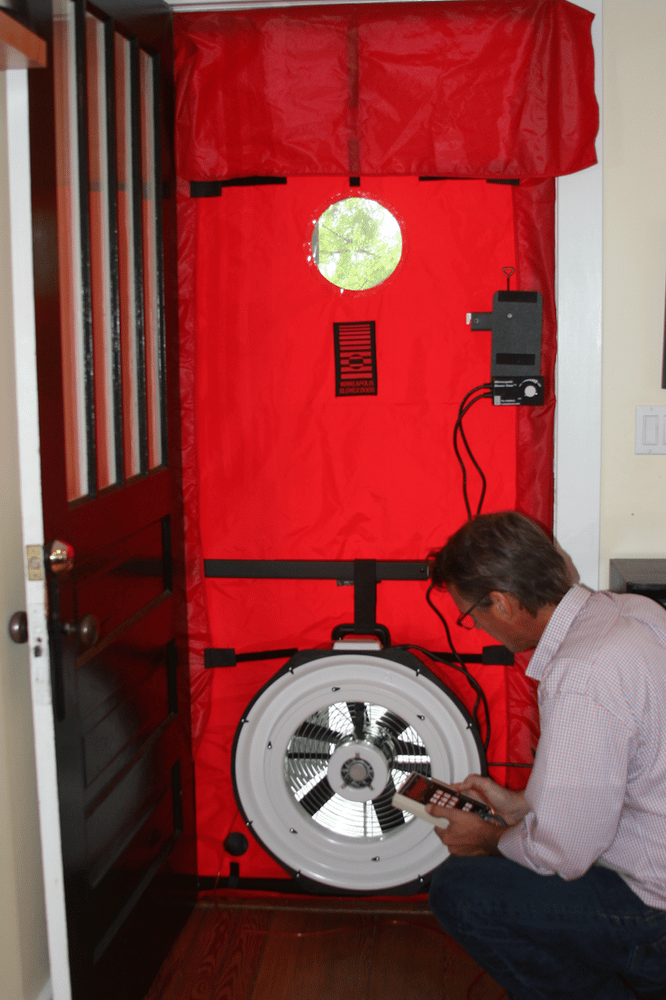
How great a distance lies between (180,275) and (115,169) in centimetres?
39

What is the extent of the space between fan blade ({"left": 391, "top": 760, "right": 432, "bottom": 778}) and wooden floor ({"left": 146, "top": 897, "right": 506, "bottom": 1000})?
18.3 inches

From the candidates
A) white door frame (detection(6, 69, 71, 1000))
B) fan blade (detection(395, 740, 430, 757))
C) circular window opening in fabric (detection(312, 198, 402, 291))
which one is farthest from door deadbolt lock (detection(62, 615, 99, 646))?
circular window opening in fabric (detection(312, 198, 402, 291))

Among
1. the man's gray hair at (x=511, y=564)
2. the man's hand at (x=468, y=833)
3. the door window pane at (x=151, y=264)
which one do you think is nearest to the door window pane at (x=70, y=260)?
the door window pane at (x=151, y=264)

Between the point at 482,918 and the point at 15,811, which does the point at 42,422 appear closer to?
the point at 15,811

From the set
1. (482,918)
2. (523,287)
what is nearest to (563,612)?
(482,918)

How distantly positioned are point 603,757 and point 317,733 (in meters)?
0.80

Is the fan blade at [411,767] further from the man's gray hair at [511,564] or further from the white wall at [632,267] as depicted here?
the white wall at [632,267]

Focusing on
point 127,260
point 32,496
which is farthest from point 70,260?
point 32,496

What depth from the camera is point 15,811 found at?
1534 millimetres

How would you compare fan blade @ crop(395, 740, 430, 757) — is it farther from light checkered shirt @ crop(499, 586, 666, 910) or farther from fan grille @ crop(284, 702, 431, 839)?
light checkered shirt @ crop(499, 586, 666, 910)

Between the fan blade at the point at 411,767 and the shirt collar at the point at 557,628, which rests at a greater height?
the shirt collar at the point at 557,628

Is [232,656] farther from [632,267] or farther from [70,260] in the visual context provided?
[632,267]

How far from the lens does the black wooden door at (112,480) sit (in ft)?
4.69

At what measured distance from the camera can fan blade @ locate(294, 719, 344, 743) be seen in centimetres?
195
